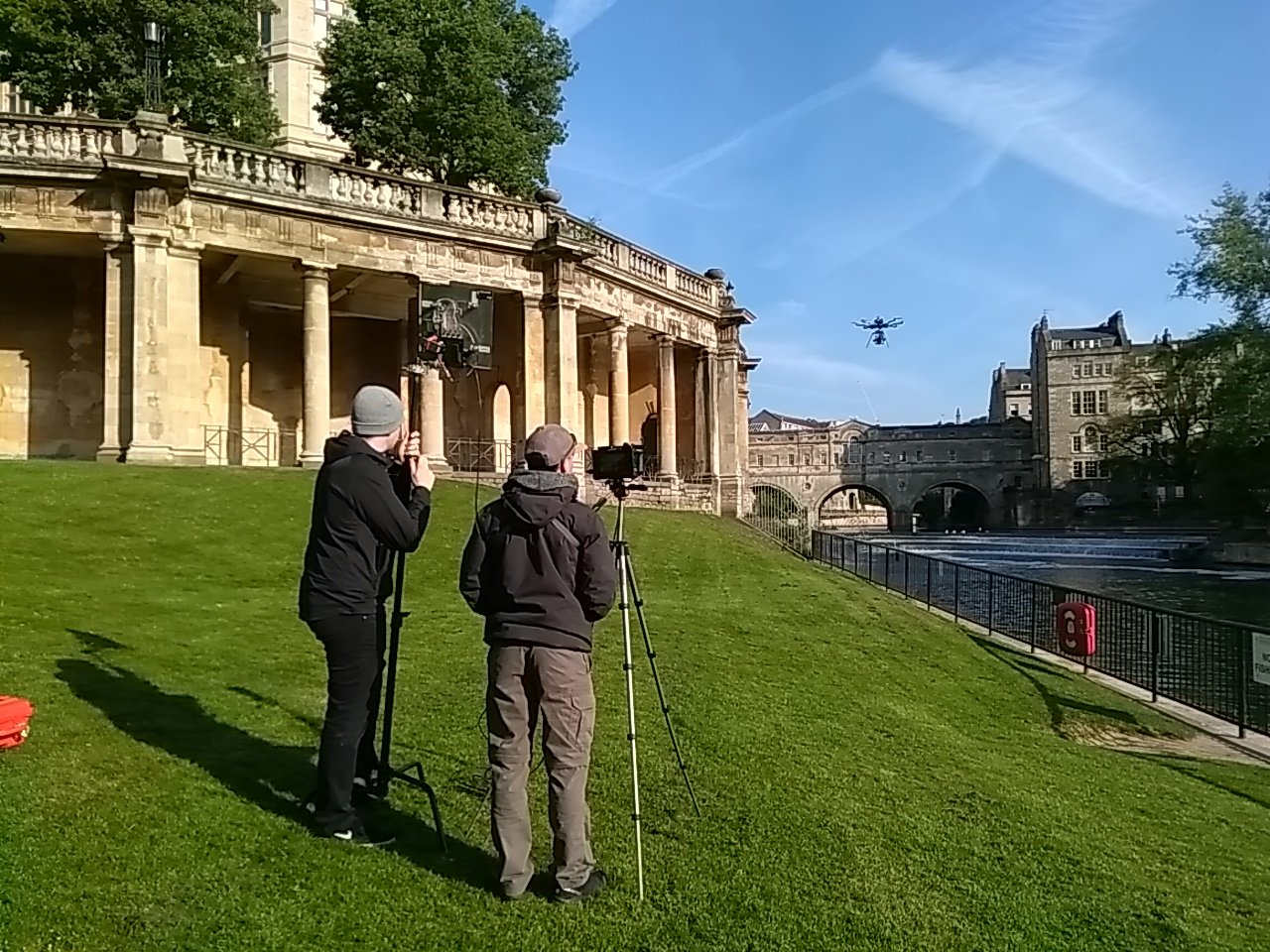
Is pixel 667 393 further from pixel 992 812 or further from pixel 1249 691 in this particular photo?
pixel 992 812

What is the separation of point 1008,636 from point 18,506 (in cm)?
1464

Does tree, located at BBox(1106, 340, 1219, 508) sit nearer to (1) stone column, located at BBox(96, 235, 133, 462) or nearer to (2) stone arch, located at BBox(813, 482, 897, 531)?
(2) stone arch, located at BBox(813, 482, 897, 531)

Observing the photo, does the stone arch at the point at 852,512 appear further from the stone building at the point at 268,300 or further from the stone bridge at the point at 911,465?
the stone building at the point at 268,300

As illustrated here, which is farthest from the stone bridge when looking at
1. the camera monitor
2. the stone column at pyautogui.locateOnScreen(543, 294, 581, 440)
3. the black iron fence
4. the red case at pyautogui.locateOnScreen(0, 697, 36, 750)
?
the red case at pyautogui.locateOnScreen(0, 697, 36, 750)

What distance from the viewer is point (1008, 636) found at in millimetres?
16547

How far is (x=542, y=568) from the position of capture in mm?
4414

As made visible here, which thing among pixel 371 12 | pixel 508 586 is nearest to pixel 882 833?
pixel 508 586

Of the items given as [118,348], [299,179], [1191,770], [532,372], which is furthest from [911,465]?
[1191,770]

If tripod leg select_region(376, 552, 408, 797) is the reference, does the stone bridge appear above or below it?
above

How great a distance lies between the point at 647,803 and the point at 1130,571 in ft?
128

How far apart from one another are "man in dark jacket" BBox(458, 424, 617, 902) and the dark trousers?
709mm

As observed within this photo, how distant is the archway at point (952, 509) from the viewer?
97250 mm

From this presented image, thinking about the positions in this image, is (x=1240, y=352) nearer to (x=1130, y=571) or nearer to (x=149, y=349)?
(x=1130, y=571)

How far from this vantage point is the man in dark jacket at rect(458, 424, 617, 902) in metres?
4.37
